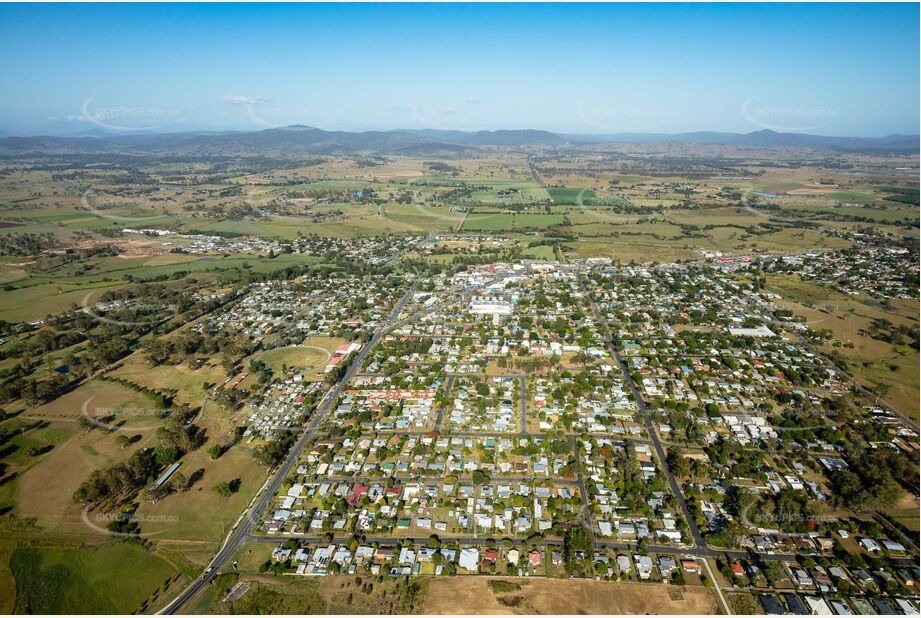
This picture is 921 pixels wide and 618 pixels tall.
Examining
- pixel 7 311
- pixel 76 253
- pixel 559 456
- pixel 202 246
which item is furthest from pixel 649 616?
pixel 76 253

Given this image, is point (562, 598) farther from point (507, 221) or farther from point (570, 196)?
point (570, 196)

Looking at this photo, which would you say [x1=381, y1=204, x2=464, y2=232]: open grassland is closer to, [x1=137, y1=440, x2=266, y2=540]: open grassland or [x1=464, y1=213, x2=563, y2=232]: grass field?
[x1=464, y1=213, x2=563, y2=232]: grass field

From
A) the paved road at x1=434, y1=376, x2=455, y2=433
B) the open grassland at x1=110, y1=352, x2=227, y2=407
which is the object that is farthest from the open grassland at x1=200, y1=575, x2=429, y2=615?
the open grassland at x1=110, y1=352, x2=227, y2=407

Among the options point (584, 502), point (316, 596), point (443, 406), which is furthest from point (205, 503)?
point (584, 502)

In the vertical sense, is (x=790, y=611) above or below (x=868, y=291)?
below

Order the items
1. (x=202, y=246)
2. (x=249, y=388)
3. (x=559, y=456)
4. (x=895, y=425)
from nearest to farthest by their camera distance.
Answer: (x=559, y=456)
(x=895, y=425)
(x=249, y=388)
(x=202, y=246)

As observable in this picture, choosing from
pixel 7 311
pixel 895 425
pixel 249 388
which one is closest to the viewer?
pixel 895 425

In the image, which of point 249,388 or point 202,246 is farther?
point 202,246

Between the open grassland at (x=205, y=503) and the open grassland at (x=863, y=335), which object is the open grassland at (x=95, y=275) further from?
the open grassland at (x=863, y=335)

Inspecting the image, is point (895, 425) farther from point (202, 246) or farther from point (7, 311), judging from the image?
point (202, 246)

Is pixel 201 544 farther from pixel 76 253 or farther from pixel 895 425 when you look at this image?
pixel 76 253
